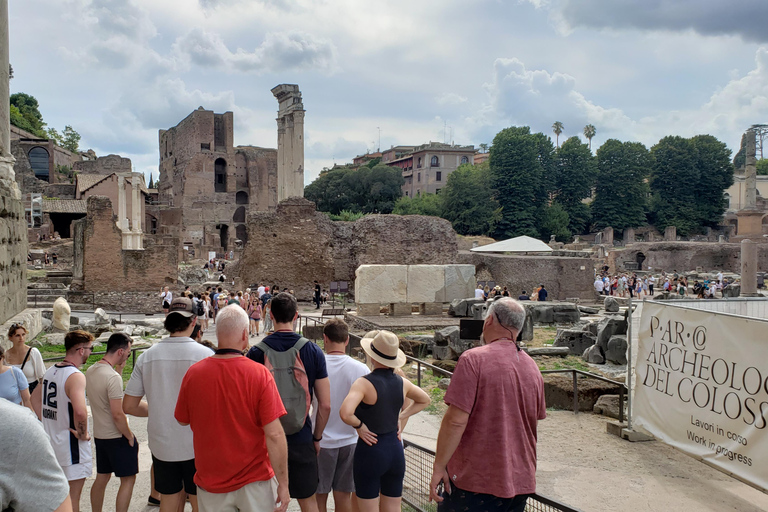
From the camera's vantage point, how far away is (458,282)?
18.4 metres

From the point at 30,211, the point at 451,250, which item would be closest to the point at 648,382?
the point at 451,250

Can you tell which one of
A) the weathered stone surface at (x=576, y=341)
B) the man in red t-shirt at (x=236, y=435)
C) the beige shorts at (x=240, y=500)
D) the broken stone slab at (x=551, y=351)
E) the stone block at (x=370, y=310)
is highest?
the man in red t-shirt at (x=236, y=435)

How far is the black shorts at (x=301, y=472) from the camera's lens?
383cm

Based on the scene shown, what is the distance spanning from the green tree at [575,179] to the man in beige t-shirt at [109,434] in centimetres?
6422

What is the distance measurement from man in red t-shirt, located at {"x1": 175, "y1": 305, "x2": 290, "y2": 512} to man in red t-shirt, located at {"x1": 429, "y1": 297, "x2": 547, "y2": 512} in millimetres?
886

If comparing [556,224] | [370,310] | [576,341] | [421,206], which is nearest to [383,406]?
[576,341]

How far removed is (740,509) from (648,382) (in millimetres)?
1549

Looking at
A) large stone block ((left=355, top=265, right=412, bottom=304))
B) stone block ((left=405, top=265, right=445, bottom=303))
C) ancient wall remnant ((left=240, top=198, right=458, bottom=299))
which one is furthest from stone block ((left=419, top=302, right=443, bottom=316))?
ancient wall remnant ((left=240, top=198, right=458, bottom=299))

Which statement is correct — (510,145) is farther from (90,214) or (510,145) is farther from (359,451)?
(359,451)

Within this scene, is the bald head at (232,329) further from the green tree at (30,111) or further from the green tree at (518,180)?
the green tree at (30,111)

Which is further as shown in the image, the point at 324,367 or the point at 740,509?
the point at 740,509

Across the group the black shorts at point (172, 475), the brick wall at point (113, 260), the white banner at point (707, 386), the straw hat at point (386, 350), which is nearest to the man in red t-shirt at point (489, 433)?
the straw hat at point (386, 350)

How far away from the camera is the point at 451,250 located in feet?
86.2

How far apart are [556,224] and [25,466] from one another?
6247cm
